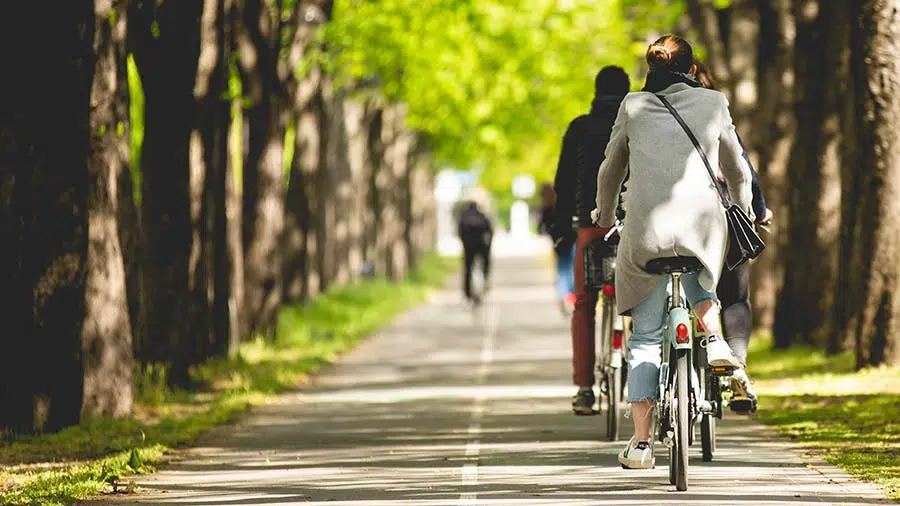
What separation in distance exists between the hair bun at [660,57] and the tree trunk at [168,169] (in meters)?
8.05

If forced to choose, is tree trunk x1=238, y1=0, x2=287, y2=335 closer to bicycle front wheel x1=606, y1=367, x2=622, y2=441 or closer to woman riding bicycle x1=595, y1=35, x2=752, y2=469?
bicycle front wheel x1=606, y1=367, x2=622, y2=441

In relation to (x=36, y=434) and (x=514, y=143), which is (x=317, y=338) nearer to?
(x=36, y=434)

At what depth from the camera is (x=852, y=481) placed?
1020 cm

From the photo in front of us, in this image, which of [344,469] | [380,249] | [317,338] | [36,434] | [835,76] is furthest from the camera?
[380,249]

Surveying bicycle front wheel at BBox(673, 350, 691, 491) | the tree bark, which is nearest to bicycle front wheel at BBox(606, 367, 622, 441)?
bicycle front wheel at BBox(673, 350, 691, 491)

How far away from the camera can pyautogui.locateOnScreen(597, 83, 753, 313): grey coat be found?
927 cm

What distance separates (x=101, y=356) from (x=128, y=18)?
11.3ft

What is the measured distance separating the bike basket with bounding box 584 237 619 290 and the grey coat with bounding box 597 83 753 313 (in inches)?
76.3

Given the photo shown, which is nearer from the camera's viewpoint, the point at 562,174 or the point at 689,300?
the point at 689,300

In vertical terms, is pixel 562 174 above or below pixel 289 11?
below

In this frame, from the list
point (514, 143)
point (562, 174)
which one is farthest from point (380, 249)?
point (562, 174)

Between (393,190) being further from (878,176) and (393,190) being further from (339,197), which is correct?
(878,176)

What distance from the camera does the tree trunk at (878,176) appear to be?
1608 cm

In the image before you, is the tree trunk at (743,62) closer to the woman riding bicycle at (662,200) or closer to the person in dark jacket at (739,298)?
the person in dark jacket at (739,298)
